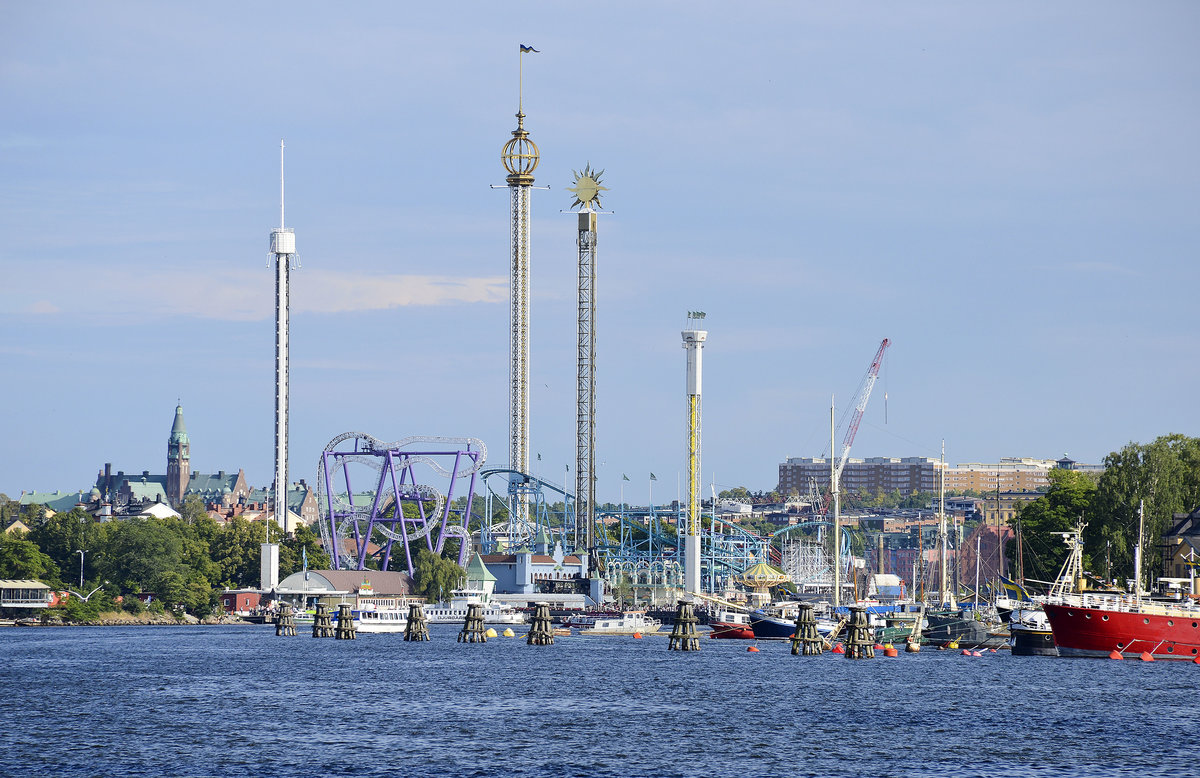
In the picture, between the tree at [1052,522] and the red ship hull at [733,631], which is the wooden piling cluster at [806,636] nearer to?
the red ship hull at [733,631]

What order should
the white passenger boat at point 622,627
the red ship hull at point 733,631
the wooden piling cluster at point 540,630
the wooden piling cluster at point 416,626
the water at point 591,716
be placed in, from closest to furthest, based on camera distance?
1. the water at point 591,716
2. the wooden piling cluster at point 540,630
3. the wooden piling cluster at point 416,626
4. the red ship hull at point 733,631
5. the white passenger boat at point 622,627

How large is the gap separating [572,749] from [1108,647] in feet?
205

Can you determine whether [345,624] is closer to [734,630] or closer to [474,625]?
[474,625]

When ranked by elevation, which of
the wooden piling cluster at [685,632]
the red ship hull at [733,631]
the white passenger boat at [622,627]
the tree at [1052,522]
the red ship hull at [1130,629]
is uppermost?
the tree at [1052,522]

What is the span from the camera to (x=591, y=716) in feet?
270

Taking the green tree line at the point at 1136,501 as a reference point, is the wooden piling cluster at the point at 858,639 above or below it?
below

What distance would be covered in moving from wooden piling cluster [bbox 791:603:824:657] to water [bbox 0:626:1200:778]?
3.15 m

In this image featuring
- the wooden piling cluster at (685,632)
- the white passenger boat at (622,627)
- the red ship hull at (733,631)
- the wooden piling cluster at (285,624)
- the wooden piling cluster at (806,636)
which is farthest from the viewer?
the white passenger boat at (622,627)

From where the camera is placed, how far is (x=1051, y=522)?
174 meters

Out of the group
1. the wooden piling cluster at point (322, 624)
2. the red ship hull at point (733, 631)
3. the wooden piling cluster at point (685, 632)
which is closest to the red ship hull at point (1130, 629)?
the wooden piling cluster at point (685, 632)

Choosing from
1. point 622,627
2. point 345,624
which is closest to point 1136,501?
point 622,627

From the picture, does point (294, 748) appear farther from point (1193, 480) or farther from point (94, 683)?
point (1193, 480)

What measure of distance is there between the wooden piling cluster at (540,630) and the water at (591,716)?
23.6 meters

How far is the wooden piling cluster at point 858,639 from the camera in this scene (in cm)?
12469
